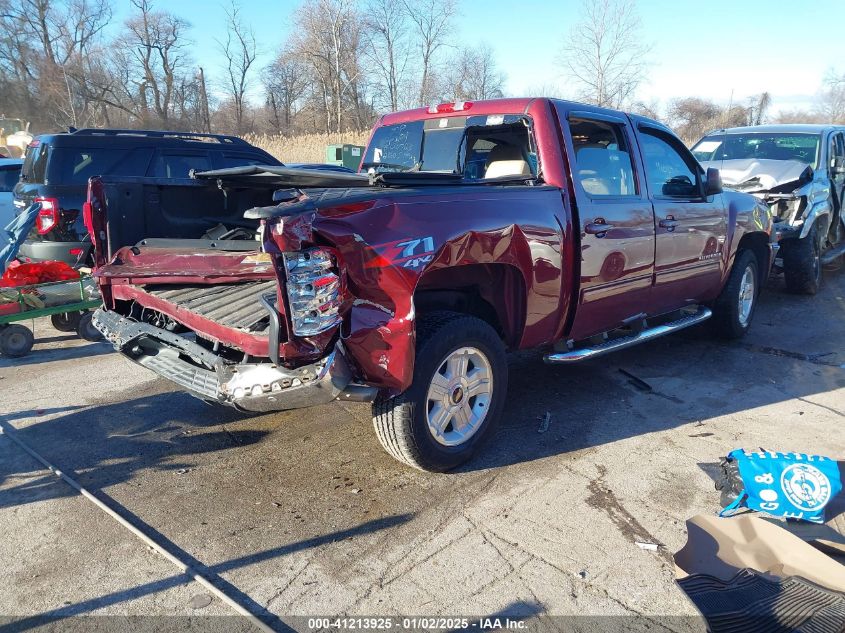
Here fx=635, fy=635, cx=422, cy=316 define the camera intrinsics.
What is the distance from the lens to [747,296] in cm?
631

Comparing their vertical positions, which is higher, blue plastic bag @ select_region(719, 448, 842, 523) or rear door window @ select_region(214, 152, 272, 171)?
rear door window @ select_region(214, 152, 272, 171)

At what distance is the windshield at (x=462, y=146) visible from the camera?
4.27 metres

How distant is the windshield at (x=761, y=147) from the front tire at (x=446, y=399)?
7.00m

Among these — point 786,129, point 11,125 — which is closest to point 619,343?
point 786,129

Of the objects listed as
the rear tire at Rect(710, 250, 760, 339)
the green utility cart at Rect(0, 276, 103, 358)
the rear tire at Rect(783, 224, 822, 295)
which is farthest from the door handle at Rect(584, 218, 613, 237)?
the rear tire at Rect(783, 224, 822, 295)

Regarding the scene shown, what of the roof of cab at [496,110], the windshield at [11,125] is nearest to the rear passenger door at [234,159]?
the roof of cab at [496,110]

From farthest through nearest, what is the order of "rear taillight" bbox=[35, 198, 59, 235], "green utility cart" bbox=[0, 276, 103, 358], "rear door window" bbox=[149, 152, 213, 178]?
"rear door window" bbox=[149, 152, 213, 178]
"rear taillight" bbox=[35, 198, 59, 235]
"green utility cart" bbox=[0, 276, 103, 358]

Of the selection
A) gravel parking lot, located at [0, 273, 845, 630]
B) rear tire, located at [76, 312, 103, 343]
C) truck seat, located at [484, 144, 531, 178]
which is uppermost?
truck seat, located at [484, 144, 531, 178]

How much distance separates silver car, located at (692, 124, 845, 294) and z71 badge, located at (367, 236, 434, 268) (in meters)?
6.09

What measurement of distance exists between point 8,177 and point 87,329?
5.71 m

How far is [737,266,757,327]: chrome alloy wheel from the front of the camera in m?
6.14

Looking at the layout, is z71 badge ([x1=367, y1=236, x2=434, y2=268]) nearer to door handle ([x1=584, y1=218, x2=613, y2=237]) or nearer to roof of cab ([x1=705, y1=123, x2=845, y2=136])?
door handle ([x1=584, y1=218, x2=613, y2=237])

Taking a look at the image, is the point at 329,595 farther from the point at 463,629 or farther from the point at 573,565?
the point at 573,565

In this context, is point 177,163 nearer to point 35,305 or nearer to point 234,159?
point 234,159
